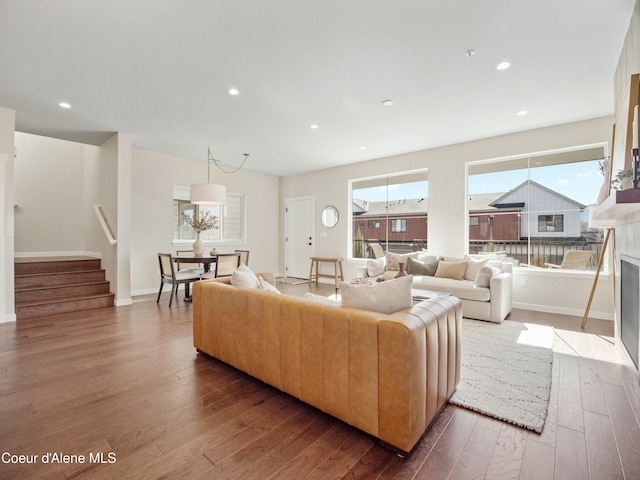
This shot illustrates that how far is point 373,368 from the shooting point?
1.53 metres

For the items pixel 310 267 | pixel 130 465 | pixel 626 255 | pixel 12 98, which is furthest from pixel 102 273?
pixel 626 255

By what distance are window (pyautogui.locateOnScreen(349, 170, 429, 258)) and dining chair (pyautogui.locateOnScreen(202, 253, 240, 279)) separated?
2794 mm

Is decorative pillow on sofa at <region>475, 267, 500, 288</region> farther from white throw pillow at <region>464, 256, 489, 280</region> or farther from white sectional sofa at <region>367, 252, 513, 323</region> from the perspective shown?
white throw pillow at <region>464, 256, 489, 280</region>

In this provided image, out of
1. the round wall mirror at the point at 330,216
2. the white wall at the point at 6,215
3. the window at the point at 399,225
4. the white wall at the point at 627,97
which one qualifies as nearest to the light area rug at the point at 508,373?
the white wall at the point at 627,97

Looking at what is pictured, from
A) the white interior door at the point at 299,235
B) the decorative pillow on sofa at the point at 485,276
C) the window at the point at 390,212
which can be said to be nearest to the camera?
the decorative pillow on sofa at the point at 485,276

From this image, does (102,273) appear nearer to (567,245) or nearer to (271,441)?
(271,441)

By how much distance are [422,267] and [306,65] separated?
3.46m

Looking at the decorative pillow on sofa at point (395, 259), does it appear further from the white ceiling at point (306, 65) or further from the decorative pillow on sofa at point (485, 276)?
the white ceiling at point (306, 65)

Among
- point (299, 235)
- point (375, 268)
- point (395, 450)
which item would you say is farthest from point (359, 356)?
point (299, 235)

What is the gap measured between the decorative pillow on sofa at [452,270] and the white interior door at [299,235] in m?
3.46

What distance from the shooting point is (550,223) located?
4422 millimetres

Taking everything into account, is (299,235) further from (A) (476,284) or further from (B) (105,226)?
(A) (476,284)

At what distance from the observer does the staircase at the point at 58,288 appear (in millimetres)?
4203

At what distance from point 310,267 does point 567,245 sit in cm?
489
